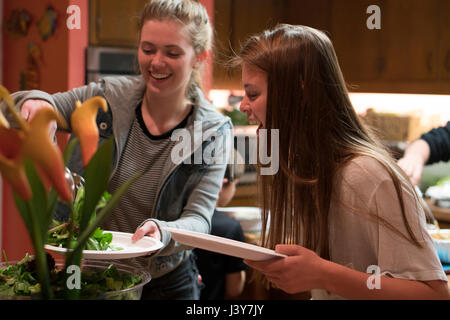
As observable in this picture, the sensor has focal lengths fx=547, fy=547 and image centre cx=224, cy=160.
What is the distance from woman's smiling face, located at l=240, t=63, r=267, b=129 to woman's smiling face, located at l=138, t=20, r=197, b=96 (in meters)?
0.35

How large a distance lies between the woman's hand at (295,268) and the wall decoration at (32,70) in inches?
95.7

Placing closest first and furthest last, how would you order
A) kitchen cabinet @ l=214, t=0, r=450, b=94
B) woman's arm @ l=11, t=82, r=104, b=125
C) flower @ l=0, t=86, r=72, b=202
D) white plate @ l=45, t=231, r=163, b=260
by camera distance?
flower @ l=0, t=86, r=72, b=202, white plate @ l=45, t=231, r=163, b=260, woman's arm @ l=11, t=82, r=104, b=125, kitchen cabinet @ l=214, t=0, r=450, b=94

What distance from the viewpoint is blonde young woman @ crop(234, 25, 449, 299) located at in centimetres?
95

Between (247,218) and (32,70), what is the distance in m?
1.53

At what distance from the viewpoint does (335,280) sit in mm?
950

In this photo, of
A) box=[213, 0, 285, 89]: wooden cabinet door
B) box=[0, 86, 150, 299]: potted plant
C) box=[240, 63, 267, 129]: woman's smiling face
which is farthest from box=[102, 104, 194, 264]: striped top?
box=[213, 0, 285, 89]: wooden cabinet door

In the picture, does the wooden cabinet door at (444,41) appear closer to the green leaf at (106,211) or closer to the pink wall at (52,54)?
the pink wall at (52,54)

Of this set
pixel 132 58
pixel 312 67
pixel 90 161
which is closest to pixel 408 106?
pixel 132 58

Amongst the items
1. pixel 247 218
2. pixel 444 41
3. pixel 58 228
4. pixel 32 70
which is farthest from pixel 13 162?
pixel 444 41

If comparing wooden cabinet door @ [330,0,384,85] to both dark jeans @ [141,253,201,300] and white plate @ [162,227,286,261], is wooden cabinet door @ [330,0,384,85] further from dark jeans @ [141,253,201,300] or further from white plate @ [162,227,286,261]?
white plate @ [162,227,286,261]

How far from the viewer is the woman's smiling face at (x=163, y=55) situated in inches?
57.4

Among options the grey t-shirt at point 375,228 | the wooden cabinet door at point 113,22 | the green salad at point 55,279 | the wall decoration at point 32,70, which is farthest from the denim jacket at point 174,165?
the wall decoration at point 32,70

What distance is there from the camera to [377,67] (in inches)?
144
